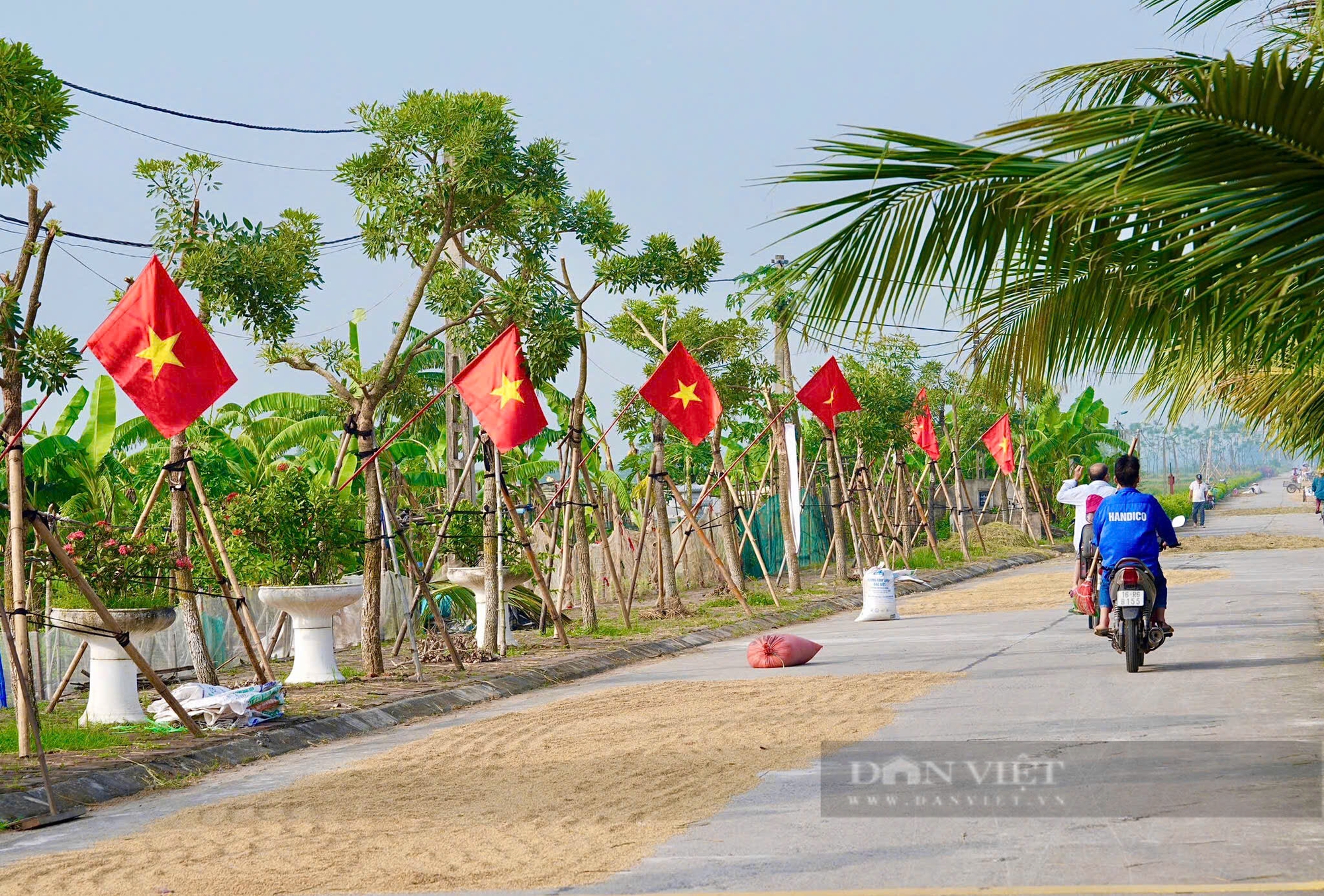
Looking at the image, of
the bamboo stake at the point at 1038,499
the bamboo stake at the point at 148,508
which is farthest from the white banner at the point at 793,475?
the bamboo stake at the point at 1038,499

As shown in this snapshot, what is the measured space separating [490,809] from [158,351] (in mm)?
5156

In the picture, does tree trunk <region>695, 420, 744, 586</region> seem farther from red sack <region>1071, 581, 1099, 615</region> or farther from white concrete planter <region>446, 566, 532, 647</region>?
red sack <region>1071, 581, 1099, 615</region>

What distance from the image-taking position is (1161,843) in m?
5.92

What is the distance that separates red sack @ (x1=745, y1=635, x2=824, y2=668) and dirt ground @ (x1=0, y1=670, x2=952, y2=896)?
2706 millimetres

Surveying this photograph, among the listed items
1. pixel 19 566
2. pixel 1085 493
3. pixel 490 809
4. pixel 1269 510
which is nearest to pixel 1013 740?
pixel 490 809

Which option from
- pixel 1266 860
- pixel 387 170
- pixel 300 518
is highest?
pixel 387 170

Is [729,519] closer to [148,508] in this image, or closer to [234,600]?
[234,600]

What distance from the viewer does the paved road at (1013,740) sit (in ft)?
18.5

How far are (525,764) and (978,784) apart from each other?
2.93 meters

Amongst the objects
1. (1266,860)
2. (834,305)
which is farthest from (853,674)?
(1266,860)

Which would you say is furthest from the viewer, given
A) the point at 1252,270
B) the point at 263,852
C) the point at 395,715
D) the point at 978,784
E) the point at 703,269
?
the point at 703,269

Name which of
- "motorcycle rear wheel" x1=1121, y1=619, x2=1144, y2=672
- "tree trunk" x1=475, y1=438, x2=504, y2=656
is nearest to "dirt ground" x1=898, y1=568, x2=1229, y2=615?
"tree trunk" x1=475, y1=438, x2=504, y2=656

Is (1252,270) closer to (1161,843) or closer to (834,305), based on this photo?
(834,305)

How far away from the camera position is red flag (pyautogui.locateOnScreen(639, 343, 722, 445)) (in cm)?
2098
